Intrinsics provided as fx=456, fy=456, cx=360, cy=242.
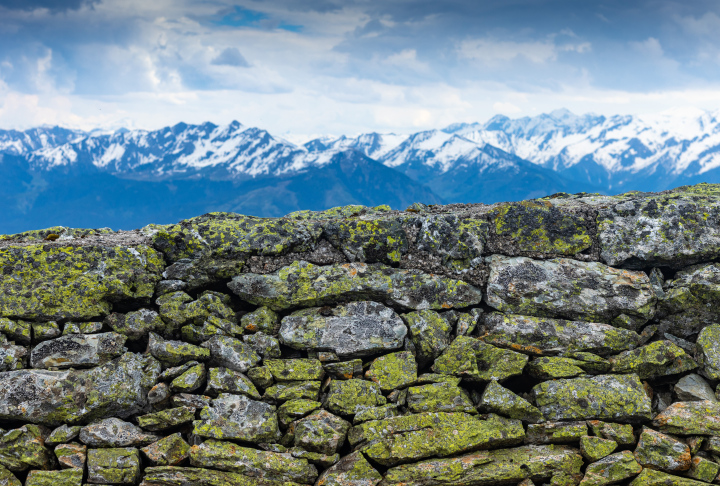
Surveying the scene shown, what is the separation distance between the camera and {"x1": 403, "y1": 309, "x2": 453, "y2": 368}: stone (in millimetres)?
15219

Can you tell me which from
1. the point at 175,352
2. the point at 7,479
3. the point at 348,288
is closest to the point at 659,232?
the point at 348,288

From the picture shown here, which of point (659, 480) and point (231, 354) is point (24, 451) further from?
point (659, 480)

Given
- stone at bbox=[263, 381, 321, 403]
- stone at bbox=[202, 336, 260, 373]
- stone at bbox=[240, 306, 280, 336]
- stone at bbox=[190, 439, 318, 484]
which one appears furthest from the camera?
stone at bbox=[240, 306, 280, 336]

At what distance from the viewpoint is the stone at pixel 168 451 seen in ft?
40.7

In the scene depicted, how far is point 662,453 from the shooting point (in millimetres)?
12352

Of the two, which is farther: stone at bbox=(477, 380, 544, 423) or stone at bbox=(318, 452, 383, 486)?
stone at bbox=(477, 380, 544, 423)

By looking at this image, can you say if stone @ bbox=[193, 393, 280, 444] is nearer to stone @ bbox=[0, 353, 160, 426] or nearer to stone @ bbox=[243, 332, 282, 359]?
stone @ bbox=[243, 332, 282, 359]

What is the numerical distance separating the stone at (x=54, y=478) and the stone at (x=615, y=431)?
1420 centimetres

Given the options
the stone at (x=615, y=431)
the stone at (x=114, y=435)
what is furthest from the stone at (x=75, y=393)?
the stone at (x=615, y=431)

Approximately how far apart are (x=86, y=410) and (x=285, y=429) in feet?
18.3

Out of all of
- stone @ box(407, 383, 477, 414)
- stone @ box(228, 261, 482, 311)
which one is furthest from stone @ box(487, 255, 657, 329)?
stone @ box(407, 383, 477, 414)

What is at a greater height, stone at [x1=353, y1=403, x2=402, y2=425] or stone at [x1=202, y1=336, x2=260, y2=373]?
stone at [x1=202, y1=336, x2=260, y2=373]

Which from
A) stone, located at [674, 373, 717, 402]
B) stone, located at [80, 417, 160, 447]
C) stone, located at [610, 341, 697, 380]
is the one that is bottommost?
stone, located at [80, 417, 160, 447]

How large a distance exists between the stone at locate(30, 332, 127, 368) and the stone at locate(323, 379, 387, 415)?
6.63 m
